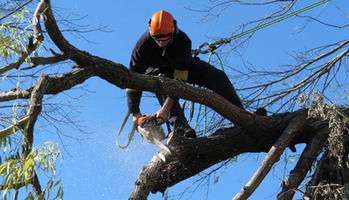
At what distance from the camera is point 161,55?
7.14 m

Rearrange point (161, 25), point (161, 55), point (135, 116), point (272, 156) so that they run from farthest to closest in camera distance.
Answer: point (135, 116) → point (161, 55) → point (161, 25) → point (272, 156)

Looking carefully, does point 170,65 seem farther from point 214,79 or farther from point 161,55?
point 214,79

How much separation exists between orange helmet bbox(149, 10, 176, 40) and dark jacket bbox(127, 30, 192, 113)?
0.11m

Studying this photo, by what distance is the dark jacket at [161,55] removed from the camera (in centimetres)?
704

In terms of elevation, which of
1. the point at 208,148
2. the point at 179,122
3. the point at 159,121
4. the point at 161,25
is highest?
the point at 161,25

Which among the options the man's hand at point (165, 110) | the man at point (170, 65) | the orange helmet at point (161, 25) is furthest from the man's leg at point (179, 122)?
the orange helmet at point (161, 25)

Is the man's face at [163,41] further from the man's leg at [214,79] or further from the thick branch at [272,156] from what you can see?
the thick branch at [272,156]

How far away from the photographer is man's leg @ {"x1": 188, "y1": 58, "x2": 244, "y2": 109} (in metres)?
7.36

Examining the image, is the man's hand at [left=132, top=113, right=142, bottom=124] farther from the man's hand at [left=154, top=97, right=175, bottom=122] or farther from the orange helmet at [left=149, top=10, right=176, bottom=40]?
the orange helmet at [left=149, top=10, right=176, bottom=40]

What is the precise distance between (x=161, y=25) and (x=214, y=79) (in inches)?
33.2

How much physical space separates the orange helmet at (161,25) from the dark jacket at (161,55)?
0.11 m

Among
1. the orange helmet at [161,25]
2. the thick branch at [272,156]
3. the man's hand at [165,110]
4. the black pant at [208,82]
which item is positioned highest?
the orange helmet at [161,25]

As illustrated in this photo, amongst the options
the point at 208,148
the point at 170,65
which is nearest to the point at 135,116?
the point at 170,65

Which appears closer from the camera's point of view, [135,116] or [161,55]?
[161,55]
